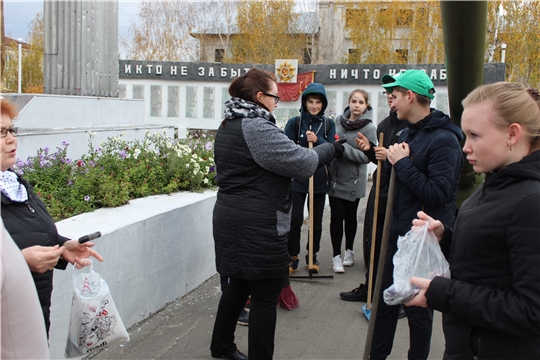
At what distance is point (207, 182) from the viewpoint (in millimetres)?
5469

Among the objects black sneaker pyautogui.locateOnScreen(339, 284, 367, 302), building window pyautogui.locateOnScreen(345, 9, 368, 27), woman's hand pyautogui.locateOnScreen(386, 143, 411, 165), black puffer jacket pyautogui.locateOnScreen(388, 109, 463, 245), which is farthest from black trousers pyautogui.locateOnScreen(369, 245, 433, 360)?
building window pyautogui.locateOnScreen(345, 9, 368, 27)

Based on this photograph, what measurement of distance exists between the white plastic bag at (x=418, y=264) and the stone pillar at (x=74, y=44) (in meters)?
7.52

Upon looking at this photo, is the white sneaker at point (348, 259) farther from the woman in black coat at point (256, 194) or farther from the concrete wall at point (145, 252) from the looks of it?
the woman in black coat at point (256, 194)

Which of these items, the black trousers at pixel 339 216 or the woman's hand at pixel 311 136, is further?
the black trousers at pixel 339 216

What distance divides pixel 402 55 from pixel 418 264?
27.6 metres

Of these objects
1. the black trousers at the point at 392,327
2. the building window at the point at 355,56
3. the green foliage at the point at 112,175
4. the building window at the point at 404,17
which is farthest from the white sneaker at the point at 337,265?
the building window at the point at 355,56

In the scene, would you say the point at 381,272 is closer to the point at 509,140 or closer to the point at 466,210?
the point at 466,210

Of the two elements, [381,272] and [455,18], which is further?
[381,272]

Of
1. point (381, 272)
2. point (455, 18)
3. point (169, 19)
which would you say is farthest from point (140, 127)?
point (169, 19)

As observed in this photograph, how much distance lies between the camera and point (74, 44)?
335 inches

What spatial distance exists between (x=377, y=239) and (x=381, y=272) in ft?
3.41

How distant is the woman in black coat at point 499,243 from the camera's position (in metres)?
1.74

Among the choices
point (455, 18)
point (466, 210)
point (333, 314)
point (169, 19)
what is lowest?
point (333, 314)

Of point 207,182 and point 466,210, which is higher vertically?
point 466,210
